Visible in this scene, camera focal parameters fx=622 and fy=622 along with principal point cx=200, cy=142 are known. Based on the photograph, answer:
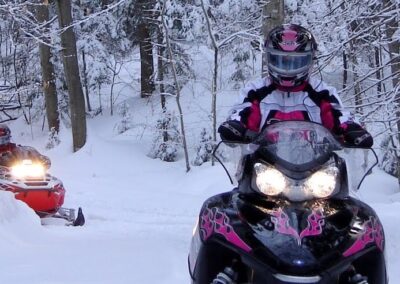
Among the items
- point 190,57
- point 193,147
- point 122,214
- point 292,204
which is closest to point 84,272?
point 292,204

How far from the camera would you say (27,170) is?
8477 millimetres

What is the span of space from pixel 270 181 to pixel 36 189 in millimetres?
5900

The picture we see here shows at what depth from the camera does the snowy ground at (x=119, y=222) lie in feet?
A: 16.8

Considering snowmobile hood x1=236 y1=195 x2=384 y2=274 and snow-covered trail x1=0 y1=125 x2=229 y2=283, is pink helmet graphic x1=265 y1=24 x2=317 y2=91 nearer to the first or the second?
snowmobile hood x1=236 y1=195 x2=384 y2=274

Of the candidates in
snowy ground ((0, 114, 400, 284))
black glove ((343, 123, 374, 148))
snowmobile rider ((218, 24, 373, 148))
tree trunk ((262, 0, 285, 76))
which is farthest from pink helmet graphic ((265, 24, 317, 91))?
tree trunk ((262, 0, 285, 76))

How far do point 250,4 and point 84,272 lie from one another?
12682 millimetres

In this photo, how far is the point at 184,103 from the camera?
19.5m

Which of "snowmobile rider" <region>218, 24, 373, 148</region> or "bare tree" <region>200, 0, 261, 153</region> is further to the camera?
"bare tree" <region>200, 0, 261, 153</region>

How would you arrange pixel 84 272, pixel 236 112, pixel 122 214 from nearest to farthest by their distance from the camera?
pixel 236 112, pixel 84 272, pixel 122 214

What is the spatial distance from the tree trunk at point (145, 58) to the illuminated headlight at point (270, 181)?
16583mm

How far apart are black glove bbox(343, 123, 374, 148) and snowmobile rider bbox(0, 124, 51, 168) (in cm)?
610

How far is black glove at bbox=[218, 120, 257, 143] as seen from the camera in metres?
3.34

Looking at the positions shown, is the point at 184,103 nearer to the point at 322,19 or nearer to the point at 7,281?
the point at 322,19

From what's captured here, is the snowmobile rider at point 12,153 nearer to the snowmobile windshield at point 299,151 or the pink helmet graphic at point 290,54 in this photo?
the pink helmet graphic at point 290,54
